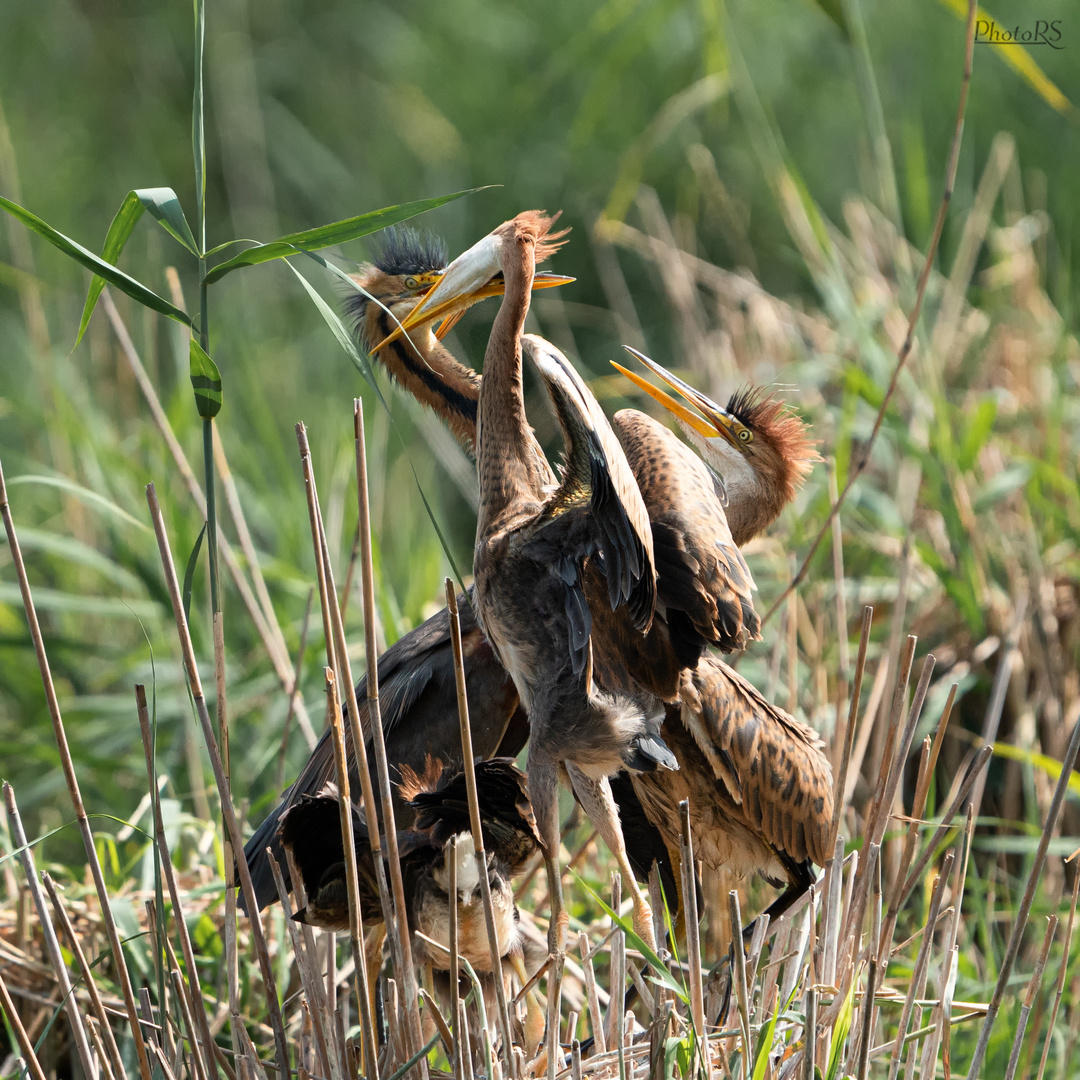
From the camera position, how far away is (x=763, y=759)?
2.26 meters

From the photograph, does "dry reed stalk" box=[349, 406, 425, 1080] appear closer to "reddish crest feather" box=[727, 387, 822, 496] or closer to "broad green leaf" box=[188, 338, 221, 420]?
"broad green leaf" box=[188, 338, 221, 420]

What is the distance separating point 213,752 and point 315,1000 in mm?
383

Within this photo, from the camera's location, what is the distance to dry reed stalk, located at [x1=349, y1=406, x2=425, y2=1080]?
141cm

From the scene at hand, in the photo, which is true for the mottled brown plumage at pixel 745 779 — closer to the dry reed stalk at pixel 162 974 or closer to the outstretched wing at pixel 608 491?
the outstretched wing at pixel 608 491

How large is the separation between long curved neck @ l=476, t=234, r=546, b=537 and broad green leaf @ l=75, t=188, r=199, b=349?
1.74 ft

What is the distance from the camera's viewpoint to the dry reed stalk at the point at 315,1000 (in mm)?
1620

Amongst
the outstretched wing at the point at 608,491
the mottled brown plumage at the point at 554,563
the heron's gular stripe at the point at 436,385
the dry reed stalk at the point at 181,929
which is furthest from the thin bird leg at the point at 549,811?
the heron's gular stripe at the point at 436,385

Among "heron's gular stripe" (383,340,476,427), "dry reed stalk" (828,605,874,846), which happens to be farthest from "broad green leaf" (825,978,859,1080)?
"heron's gular stripe" (383,340,476,427)

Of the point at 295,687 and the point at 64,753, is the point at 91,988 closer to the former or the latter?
the point at 64,753

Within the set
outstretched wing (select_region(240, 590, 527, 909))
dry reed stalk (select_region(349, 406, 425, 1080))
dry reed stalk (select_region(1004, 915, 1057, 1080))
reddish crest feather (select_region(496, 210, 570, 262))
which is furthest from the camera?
outstretched wing (select_region(240, 590, 527, 909))

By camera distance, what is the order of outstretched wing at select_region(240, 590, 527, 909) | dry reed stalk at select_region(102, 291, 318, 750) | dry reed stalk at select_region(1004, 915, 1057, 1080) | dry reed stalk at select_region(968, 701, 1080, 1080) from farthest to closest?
outstretched wing at select_region(240, 590, 527, 909) → dry reed stalk at select_region(102, 291, 318, 750) → dry reed stalk at select_region(1004, 915, 1057, 1080) → dry reed stalk at select_region(968, 701, 1080, 1080)

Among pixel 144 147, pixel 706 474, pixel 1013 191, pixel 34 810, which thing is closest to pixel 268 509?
pixel 34 810

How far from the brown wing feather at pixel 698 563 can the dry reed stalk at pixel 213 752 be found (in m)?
0.67

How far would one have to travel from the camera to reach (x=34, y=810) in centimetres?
422
